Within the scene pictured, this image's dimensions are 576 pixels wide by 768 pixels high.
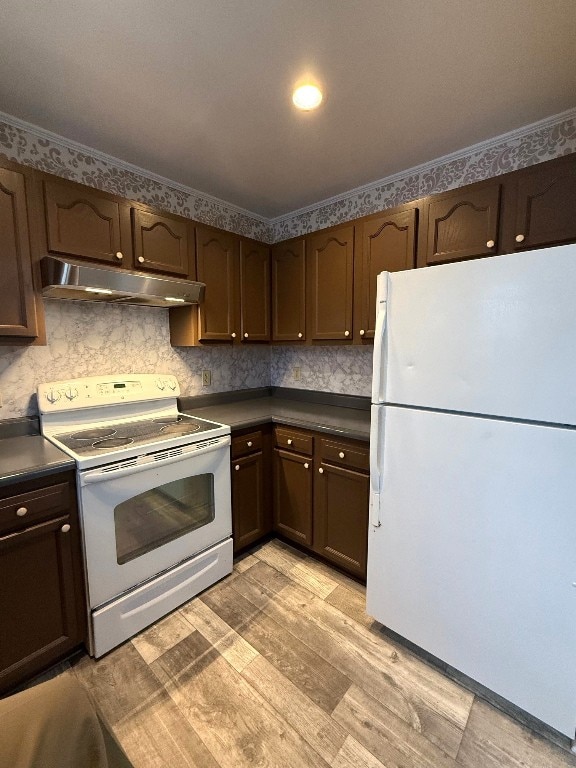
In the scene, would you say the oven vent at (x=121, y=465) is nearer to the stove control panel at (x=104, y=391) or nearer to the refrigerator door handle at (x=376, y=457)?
the stove control panel at (x=104, y=391)

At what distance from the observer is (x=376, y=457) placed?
1.57 meters

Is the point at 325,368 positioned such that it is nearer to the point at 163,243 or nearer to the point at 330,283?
the point at 330,283

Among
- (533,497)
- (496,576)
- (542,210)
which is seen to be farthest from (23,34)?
(496,576)

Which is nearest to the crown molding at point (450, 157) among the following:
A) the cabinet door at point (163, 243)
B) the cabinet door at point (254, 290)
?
the cabinet door at point (254, 290)

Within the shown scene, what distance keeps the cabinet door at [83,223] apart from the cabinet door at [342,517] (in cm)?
170

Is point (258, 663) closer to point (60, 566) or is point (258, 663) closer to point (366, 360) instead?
point (60, 566)

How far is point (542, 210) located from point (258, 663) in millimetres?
2398

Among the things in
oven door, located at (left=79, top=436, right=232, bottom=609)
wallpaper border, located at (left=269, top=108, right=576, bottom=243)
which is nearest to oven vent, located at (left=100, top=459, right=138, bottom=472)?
oven door, located at (left=79, top=436, right=232, bottom=609)

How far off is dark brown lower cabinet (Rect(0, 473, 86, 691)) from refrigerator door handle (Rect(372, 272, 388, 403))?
4.54 feet

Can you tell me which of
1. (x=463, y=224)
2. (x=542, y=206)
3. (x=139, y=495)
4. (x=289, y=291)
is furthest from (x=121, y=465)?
(x=542, y=206)

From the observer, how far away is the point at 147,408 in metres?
2.17

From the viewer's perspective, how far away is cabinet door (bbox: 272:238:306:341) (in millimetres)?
2410

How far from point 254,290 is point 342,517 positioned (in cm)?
168

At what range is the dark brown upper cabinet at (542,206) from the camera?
1.44 m
